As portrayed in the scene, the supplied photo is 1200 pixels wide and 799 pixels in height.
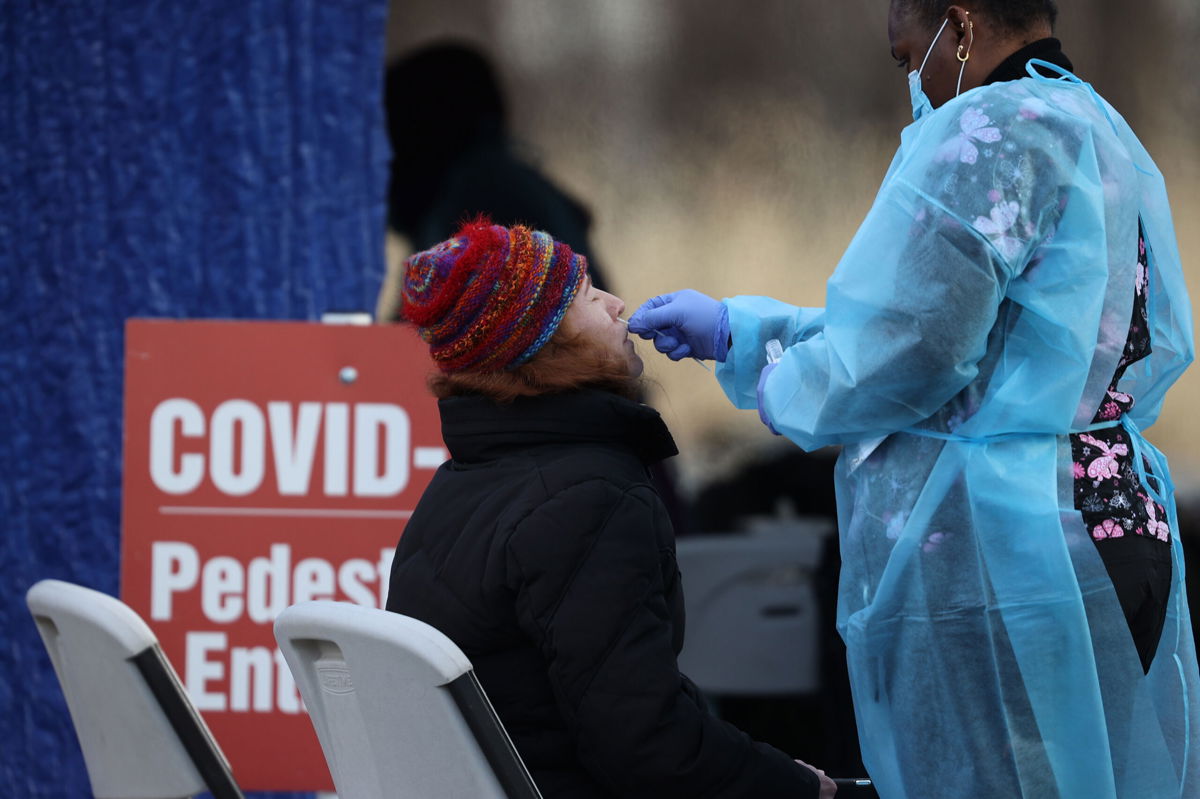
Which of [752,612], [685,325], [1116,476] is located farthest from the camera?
[752,612]

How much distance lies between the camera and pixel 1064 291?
5.01 ft

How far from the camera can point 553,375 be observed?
163 centimetres

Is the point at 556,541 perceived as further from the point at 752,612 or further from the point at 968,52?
the point at 752,612

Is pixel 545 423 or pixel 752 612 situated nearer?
pixel 545 423

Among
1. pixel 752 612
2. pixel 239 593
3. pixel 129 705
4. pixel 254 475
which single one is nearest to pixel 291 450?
pixel 254 475

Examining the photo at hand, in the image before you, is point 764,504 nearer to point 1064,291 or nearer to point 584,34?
point 584,34

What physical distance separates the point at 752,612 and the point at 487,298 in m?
1.60

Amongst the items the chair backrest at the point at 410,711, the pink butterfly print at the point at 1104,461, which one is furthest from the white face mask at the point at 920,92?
the chair backrest at the point at 410,711

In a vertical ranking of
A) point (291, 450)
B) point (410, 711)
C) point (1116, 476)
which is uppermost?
point (1116, 476)

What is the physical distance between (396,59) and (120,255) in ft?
2.49

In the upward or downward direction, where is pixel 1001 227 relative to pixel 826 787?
upward

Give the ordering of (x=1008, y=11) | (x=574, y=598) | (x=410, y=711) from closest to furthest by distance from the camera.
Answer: (x=410, y=711) → (x=574, y=598) → (x=1008, y=11)

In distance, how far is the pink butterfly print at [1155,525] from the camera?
1.57 metres

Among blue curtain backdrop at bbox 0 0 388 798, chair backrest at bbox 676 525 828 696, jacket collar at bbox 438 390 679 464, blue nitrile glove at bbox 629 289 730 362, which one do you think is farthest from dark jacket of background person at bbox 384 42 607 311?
jacket collar at bbox 438 390 679 464
